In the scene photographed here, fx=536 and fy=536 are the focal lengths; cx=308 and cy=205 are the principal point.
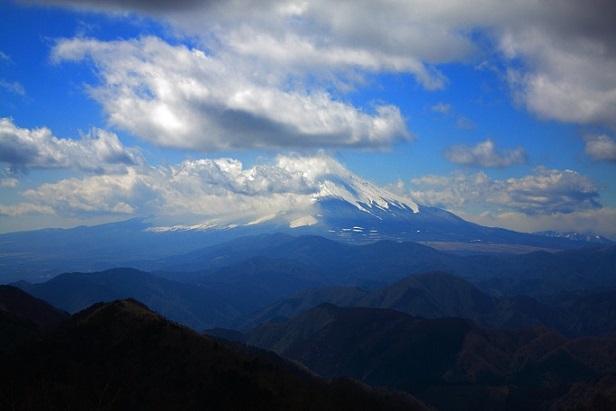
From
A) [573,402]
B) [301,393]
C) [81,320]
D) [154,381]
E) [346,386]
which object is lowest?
[573,402]

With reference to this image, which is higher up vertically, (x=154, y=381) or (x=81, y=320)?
(x=81, y=320)

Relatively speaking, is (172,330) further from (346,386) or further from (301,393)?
(346,386)

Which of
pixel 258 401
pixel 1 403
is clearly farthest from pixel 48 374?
pixel 1 403

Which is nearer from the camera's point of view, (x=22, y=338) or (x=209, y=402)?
(x=209, y=402)

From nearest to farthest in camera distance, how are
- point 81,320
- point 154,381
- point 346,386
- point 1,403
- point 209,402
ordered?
point 1,403, point 209,402, point 154,381, point 81,320, point 346,386

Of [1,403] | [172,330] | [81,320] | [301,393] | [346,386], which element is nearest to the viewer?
[1,403]

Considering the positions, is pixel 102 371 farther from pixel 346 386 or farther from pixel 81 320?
pixel 346 386
